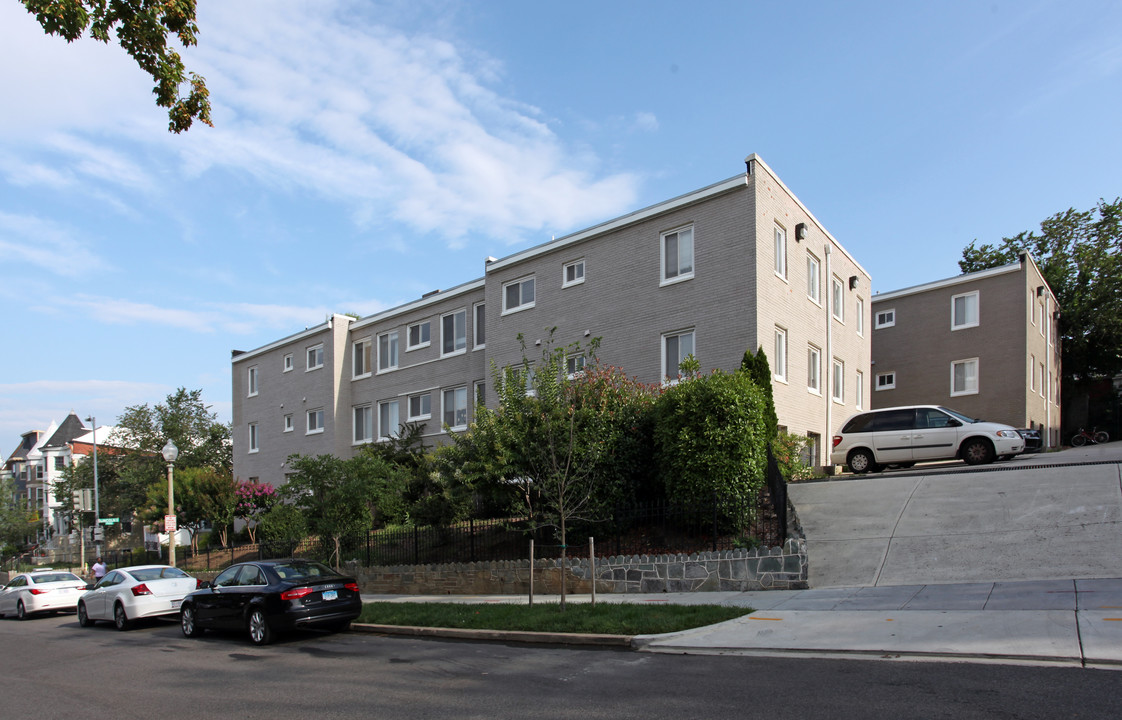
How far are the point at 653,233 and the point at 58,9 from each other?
16589mm

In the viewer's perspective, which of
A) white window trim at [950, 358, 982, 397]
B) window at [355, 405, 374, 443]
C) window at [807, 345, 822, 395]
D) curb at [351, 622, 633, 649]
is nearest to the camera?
curb at [351, 622, 633, 649]

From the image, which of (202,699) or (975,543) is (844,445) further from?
(202,699)

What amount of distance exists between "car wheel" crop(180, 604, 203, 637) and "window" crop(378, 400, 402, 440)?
58.3 feet

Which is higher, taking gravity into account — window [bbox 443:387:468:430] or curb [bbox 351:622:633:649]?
window [bbox 443:387:468:430]

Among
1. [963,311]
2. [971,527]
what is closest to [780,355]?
[971,527]

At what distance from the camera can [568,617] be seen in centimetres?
1112

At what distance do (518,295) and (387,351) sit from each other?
953cm

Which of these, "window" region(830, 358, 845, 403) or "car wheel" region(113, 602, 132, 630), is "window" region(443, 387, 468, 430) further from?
"car wheel" region(113, 602, 132, 630)

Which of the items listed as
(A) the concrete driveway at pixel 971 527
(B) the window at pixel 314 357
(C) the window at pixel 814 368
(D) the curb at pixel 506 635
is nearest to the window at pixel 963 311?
(C) the window at pixel 814 368

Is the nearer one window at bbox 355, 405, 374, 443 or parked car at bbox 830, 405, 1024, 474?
parked car at bbox 830, 405, 1024, 474

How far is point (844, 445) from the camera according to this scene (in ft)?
70.7

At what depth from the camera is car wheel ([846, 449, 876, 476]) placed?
21.3 meters

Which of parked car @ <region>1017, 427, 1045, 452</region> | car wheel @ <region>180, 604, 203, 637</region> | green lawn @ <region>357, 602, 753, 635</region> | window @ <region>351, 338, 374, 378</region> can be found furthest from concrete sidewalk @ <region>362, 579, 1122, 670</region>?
window @ <region>351, 338, 374, 378</region>

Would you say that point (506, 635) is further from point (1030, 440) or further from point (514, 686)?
point (1030, 440)
